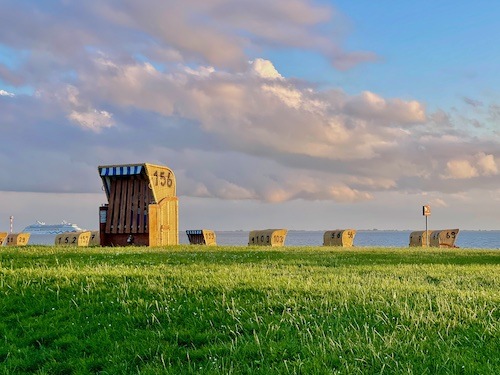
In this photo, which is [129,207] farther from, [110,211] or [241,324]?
[241,324]

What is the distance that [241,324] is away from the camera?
6.50 meters

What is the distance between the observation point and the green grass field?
5.56m

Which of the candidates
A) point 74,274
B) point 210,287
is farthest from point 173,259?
point 210,287

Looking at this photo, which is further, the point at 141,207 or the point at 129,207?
the point at 129,207

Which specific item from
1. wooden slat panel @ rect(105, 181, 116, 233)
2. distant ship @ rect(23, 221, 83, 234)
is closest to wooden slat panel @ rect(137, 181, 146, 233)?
wooden slat panel @ rect(105, 181, 116, 233)

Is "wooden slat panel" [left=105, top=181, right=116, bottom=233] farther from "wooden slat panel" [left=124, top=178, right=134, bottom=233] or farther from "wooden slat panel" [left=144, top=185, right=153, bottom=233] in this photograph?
"wooden slat panel" [left=144, top=185, right=153, bottom=233]

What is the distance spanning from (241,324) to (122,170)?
1701cm

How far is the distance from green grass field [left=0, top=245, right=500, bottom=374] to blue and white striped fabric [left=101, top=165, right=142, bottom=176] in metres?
12.3

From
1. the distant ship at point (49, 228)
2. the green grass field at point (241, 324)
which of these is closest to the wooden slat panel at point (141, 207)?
the green grass field at point (241, 324)

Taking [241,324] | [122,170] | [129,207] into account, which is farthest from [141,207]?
[241,324]

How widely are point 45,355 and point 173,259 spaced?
758cm

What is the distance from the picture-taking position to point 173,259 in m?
13.8

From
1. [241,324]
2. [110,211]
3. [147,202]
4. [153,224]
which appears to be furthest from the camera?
[110,211]

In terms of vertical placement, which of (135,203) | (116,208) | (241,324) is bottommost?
(241,324)
